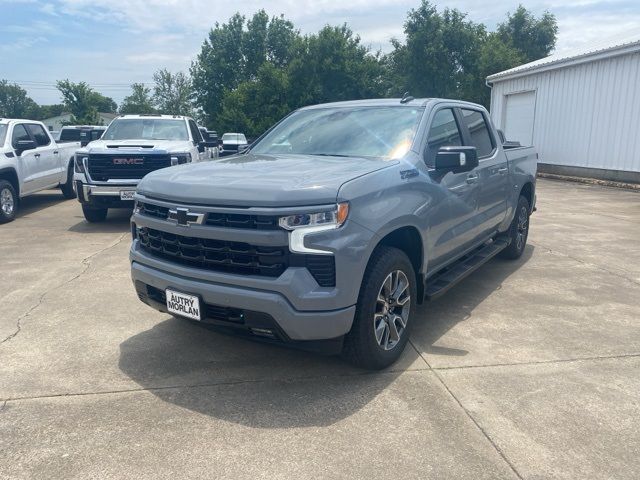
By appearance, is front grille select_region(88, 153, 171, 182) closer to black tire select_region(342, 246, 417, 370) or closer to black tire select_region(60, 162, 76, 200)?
black tire select_region(60, 162, 76, 200)

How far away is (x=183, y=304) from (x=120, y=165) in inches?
254

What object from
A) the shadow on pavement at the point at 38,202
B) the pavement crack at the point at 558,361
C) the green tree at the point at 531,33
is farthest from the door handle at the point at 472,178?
the green tree at the point at 531,33

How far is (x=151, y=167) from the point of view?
362 inches

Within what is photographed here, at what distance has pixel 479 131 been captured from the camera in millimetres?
5629

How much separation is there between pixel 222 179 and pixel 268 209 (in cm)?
55

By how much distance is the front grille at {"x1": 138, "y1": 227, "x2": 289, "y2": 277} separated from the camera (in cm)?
315

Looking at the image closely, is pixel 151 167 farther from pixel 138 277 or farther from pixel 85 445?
pixel 85 445

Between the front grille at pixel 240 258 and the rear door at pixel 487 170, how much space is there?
253 centimetres

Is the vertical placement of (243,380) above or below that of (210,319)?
below

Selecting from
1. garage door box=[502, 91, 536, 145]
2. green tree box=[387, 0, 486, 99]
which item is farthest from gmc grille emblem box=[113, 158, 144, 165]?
green tree box=[387, 0, 486, 99]

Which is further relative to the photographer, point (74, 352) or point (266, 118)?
point (266, 118)

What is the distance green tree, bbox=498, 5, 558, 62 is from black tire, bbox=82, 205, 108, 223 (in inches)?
1763

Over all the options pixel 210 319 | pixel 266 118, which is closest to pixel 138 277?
pixel 210 319

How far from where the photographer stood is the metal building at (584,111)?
49.6 ft
